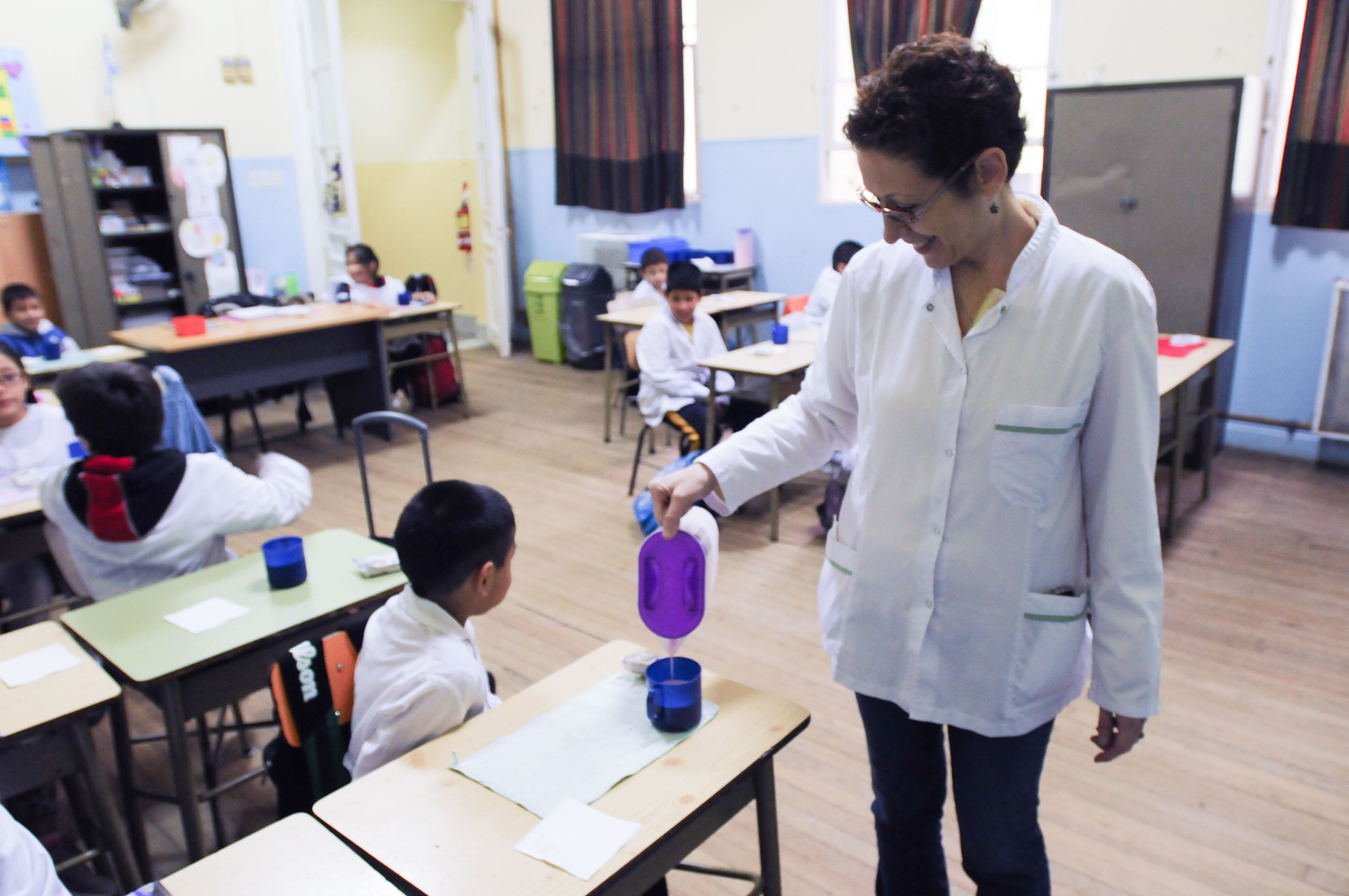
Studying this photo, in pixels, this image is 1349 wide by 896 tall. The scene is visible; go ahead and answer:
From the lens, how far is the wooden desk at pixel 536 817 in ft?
3.57

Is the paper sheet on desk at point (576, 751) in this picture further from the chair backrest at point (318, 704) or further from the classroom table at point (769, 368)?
the classroom table at point (769, 368)

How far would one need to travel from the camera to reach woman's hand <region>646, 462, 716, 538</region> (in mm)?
1272

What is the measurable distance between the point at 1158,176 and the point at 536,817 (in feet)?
14.4

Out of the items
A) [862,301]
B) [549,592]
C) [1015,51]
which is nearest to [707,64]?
[1015,51]

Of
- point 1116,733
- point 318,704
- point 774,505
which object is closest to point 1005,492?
point 1116,733

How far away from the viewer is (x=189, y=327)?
464 centimetres

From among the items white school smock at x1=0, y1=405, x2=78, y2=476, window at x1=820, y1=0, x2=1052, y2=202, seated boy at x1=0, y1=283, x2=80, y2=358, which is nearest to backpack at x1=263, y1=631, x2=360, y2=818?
white school smock at x1=0, y1=405, x2=78, y2=476

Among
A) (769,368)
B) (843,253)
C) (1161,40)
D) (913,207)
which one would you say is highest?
(1161,40)

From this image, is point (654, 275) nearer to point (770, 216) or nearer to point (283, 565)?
point (770, 216)

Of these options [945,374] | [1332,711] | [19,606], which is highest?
[945,374]

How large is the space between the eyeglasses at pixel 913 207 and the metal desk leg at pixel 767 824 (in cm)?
76

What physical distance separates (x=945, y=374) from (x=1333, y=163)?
4113 millimetres

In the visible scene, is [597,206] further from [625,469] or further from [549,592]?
[549,592]

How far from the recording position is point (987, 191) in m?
1.09
